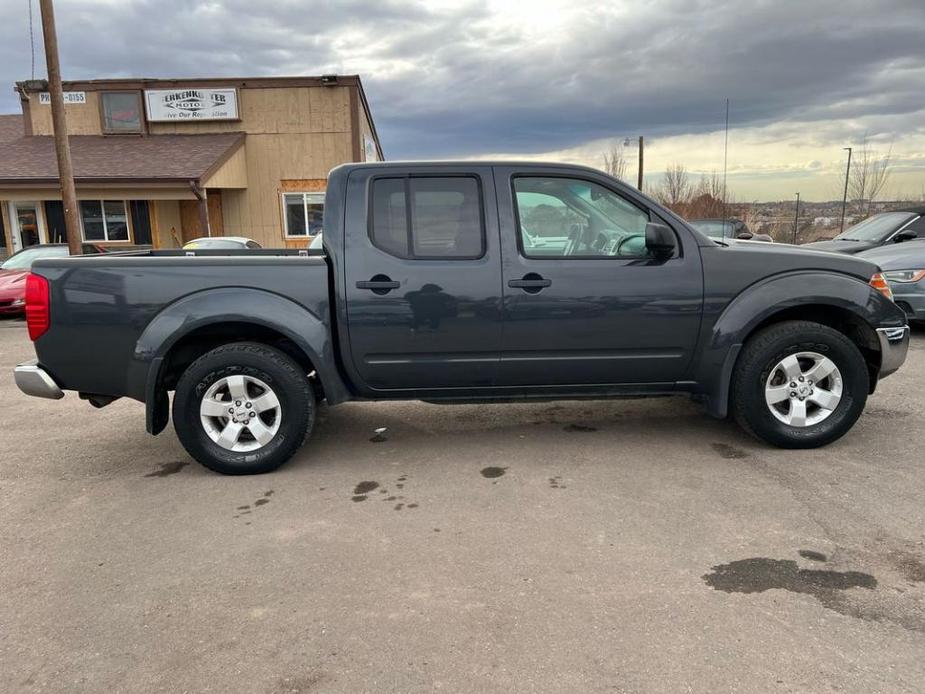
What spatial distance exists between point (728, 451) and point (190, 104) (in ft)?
67.6

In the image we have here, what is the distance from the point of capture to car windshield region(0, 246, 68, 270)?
12.5 m

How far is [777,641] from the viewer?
2477mm

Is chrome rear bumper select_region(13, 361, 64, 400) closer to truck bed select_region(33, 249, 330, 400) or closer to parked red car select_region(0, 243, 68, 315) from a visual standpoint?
truck bed select_region(33, 249, 330, 400)

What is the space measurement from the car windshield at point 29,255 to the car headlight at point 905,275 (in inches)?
546

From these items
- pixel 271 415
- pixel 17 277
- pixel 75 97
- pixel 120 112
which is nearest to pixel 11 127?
pixel 75 97

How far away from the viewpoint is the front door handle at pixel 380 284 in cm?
411

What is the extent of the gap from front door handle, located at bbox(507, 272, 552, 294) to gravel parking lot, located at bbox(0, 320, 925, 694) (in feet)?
3.78

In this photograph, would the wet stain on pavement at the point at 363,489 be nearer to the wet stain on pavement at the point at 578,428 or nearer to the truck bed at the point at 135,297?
the truck bed at the point at 135,297

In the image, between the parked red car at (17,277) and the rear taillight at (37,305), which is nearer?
the rear taillight at (37,305)

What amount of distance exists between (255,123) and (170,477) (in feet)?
59.9

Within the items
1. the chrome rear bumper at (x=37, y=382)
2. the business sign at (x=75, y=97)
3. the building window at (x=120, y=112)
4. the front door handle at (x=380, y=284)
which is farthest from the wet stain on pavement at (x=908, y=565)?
the business sign at (x=75, y=97)

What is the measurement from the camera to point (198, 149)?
63.8 feet

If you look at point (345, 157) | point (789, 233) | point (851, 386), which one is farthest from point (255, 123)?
point (789, 233)

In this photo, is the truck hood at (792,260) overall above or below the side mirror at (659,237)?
below
